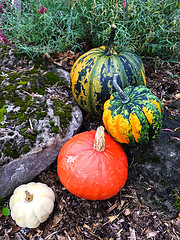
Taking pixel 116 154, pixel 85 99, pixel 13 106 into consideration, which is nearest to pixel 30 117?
pixel 13 106

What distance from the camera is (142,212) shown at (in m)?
2.07

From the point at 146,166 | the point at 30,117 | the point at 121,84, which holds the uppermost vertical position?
the point at 121,84

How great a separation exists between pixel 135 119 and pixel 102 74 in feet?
2.60

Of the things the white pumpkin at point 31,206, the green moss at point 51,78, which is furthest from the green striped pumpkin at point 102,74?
the white pumpkin at point 31,206

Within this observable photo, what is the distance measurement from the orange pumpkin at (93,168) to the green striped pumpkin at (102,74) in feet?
2.14

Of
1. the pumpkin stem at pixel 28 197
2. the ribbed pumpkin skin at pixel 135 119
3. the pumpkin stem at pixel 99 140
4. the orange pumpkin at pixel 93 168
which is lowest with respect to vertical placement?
the pumpkin stem at pixel 28 197

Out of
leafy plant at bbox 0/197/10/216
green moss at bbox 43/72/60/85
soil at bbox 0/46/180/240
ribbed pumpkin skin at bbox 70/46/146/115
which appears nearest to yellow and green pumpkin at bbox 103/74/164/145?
ribbed pumpkin skin at bbox 70/46/146/115

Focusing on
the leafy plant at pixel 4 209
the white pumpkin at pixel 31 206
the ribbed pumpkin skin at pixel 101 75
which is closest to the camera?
the white pumpkin at pixel 31 206

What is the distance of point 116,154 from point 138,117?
461 millimetres

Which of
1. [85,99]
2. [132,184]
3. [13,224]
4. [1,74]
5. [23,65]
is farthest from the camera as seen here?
[23,65]

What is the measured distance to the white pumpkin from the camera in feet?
6.31

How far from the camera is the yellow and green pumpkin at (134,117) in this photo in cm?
198

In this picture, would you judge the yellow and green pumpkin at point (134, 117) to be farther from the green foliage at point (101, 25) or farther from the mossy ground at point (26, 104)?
the green foliage at point (101, 25)

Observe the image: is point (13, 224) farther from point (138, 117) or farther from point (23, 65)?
point (23, 65)
